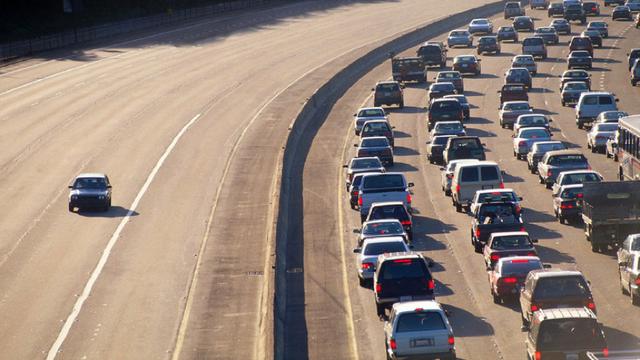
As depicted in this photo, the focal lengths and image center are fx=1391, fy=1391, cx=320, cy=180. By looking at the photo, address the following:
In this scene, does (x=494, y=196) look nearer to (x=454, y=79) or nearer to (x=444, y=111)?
(x=444, y=111)

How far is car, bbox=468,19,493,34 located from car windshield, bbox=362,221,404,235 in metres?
Result: 76.3

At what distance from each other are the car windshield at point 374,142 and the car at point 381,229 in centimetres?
1949

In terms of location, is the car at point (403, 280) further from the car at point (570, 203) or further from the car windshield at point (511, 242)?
the car at point (570, 203)

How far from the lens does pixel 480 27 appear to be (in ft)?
386

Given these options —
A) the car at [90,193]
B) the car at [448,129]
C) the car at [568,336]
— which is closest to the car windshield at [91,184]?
the car at [90,193]

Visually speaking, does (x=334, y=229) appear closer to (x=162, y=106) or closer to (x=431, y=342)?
Answer: (x=431, y=342)

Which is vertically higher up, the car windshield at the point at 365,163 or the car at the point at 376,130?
the car windshield at the point at 365,163

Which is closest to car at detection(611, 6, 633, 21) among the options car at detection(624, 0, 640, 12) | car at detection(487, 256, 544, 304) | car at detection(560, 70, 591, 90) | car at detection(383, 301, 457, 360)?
car at detection(624, 0, 640, 12)

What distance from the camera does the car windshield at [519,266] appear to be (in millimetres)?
35250

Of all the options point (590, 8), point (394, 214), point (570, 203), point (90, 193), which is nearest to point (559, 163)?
→ point (570, 203)

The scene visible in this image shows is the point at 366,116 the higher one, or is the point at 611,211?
the point at 611,211

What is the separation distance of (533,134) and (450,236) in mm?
16849

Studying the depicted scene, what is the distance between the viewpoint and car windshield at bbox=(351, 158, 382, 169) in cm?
5650

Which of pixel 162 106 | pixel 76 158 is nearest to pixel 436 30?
pixel 162 106
